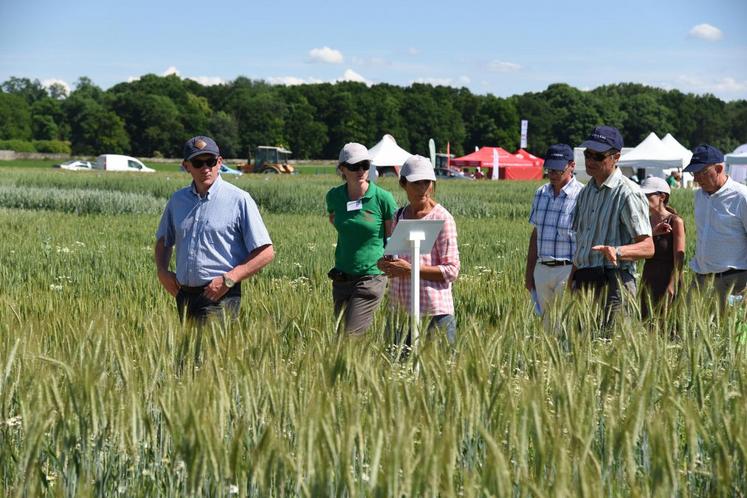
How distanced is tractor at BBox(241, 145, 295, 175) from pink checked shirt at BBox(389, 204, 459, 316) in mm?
55918

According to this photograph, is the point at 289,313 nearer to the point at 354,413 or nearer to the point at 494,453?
the point at 354,413

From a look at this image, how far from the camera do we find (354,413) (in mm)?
2346

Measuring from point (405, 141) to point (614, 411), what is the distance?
123 m

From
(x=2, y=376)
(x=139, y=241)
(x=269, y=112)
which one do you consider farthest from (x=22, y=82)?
(x=2, y=376)

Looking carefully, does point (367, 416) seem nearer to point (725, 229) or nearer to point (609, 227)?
point (609, 227)

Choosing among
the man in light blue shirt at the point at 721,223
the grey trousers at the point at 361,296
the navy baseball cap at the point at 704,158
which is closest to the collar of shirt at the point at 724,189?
the man in light blue shirt at the point at 721,223

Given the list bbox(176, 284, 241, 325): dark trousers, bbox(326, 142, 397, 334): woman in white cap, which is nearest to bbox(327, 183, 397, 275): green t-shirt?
bbox(326, 142, 397, 334): woman in white cap

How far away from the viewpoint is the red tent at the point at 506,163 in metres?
62.8

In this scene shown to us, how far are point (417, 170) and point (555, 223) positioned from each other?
6.07ft

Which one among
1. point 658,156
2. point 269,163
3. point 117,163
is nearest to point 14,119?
point 117,163

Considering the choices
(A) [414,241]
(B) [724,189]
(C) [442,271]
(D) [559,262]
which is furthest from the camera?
(D) [559,262]

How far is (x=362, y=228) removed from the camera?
5668 mm

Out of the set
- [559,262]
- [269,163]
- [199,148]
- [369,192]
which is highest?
[199,148]

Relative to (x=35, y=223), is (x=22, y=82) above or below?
above
